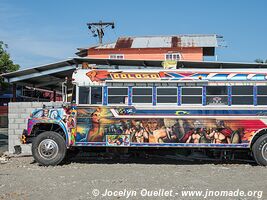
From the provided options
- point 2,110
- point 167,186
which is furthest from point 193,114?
point 2,110

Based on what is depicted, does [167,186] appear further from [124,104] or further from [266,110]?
[266,110]

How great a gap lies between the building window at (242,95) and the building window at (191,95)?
3.05 feet

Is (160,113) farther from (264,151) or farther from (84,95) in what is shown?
(264,151)

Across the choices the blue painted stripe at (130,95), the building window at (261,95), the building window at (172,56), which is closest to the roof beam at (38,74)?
the blue painted stripe at (130,95)

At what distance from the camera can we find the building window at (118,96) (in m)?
10.6

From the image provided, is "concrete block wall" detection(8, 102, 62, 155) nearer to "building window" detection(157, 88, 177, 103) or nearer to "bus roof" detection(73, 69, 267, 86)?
"bus roof" detection(73, 69, 267, 86)

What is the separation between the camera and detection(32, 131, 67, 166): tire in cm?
1065

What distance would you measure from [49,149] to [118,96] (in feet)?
8.15

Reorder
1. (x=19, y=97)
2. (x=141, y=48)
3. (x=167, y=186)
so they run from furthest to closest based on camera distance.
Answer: (x=141, y=48)
(x=19, y=97)
(x=167, y=186)

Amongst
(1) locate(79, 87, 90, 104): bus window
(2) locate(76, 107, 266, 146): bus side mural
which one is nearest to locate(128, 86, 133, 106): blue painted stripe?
(2) locate(76, 107, 266, 146): bus side mural

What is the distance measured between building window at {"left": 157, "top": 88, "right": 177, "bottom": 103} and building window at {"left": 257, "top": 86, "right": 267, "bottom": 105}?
2.28m

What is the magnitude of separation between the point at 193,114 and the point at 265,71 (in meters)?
2.36

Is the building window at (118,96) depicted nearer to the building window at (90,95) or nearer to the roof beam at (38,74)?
the building window at (90,95)

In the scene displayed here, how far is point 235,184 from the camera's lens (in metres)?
7.96
